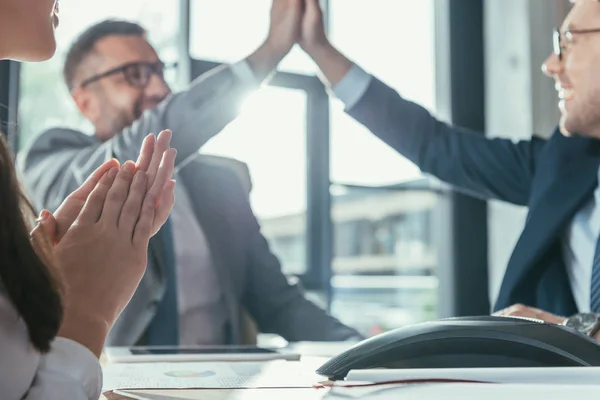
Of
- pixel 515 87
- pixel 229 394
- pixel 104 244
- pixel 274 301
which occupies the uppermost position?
pixel 515 87

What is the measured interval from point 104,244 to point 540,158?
1.14 meters

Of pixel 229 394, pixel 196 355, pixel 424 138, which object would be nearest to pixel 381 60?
pixel 424 138

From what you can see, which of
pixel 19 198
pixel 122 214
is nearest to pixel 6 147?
pixel 19 198

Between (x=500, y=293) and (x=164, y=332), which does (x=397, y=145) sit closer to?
(x=500, y=293)

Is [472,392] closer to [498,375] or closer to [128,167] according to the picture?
[498,375]

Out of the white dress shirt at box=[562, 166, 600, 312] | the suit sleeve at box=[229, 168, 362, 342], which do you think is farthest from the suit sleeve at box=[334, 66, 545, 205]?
the suit sleeve at box=[229, 168, 362, 342]

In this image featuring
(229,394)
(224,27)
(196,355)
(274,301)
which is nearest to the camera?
(229,394)

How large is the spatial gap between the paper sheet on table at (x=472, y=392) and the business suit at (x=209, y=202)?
1.14 m

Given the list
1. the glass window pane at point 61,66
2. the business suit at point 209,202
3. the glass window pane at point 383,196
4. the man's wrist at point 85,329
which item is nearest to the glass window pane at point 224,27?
the glass window pane at point 61,66

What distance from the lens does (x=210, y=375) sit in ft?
2.03

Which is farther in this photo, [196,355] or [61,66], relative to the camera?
[61,66]

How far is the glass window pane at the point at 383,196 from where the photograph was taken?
2477 mm

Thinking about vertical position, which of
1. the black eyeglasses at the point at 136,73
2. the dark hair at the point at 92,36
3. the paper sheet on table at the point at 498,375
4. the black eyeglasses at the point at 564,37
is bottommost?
the paper sheet on table at the point at 498,375

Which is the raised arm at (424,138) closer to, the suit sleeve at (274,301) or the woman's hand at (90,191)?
the suit sleeve at (274,301)
